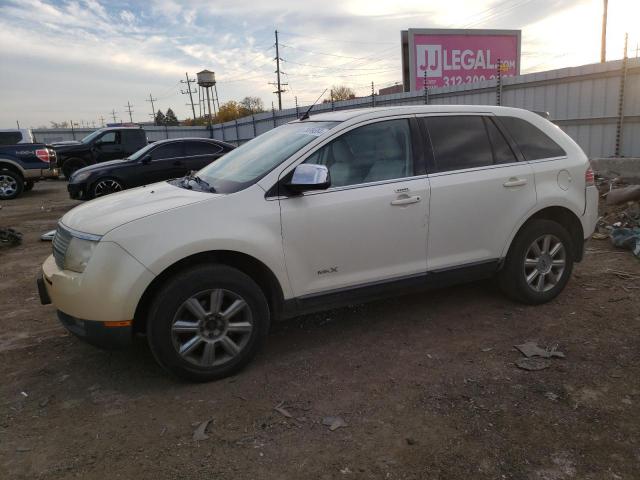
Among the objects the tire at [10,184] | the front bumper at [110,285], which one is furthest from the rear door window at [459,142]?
the tire at [10,184]

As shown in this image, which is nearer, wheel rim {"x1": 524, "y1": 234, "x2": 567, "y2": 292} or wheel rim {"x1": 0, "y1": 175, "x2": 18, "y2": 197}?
wheel rim {"x1": 524, "y1": 234, "x2": 567, "y2": 292}

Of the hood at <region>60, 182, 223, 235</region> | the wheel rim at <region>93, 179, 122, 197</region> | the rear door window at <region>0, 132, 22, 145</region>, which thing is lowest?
the wheel rim at <region>93, 179, 122, 197</region>

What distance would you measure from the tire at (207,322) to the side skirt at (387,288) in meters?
0.28

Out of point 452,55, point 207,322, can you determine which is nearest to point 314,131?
point 207,322

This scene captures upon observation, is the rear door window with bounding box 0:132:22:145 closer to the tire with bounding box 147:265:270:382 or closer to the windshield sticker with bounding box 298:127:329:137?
the windshield sticker with bounding box 298:127:329:137

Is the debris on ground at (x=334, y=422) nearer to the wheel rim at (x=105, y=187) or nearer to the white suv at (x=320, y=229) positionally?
the white suv at (x=320, y=229)

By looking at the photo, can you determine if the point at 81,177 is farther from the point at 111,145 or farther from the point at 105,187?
the point at 111,145

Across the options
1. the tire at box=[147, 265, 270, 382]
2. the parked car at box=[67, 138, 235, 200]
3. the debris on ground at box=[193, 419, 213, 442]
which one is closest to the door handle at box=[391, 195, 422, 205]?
the tire at box=[147, 265, 270, 382]

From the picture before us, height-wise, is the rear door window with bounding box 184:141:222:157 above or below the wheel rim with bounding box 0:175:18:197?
above

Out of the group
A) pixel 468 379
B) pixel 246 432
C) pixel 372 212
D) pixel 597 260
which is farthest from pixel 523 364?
pixel 597 260

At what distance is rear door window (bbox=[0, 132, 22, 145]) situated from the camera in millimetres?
13984

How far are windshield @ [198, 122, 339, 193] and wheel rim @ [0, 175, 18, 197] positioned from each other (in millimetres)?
12398

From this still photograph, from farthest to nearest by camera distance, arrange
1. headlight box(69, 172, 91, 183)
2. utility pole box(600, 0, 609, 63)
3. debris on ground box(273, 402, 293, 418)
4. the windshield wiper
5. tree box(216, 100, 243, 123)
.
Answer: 1. tree box(216, 100, 243, 123)
2. utility pole box(600, 0, 609, 63)
3. headlight box(69, 172, 91, 183)
4. the windshield wiper
5. debris on ground box(273, 402, 293, 418)

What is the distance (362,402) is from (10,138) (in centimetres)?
1465
